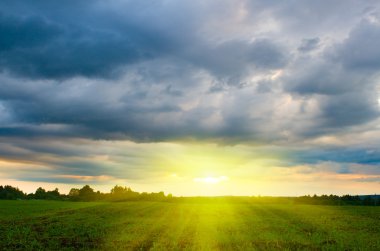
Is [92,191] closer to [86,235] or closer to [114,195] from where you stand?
[114,195]

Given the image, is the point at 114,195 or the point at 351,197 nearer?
the point at 351,197

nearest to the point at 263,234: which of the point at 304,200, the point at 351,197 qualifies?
the point at 304,200

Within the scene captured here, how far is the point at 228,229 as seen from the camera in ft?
127

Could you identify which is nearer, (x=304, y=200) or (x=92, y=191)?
(x=304, y=200)

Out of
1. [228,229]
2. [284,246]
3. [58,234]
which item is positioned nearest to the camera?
[284,246]

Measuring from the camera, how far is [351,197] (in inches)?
5428

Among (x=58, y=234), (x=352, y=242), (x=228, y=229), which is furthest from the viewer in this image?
(x=228, y=229)

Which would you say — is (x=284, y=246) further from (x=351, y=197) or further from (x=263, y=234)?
(x=351, y=197)

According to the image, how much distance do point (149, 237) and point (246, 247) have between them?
8.29 m

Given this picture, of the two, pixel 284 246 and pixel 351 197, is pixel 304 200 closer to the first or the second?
pixel 351 197

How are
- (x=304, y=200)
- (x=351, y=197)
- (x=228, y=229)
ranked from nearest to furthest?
(x=228, y=229) < (x=304, y=200) < (x=351, y=197)

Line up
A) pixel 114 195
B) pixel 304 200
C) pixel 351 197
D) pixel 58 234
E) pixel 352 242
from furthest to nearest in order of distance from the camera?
pixel 114 195 < pixel 351 197 < pixel 304 200 < pixel 58 234 < pixel 352 242

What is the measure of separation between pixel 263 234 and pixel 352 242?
7322 mm

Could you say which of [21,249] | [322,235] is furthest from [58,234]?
[322,235]
